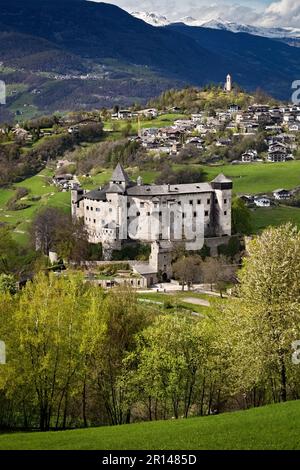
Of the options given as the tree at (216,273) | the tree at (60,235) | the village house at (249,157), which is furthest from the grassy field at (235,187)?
the tree at (216,273)

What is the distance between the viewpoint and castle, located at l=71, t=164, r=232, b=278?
257 feet

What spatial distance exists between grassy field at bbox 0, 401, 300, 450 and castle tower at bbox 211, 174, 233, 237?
5560cm

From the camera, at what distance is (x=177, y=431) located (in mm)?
24156

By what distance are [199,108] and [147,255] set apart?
87.3 m

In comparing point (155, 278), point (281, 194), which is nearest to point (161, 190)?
point (155, 278)

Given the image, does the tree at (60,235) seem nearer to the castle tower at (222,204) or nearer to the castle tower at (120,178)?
the castle tower at (120,178)

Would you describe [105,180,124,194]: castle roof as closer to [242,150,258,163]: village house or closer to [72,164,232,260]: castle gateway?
[72,164,232,260]: castle gateway

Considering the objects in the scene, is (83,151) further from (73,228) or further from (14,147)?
(73,228)

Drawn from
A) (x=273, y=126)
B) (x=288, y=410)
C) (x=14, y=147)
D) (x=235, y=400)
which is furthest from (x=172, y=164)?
(x=288, y=410)

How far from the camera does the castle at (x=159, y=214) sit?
257 ft

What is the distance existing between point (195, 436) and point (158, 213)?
5531 cm

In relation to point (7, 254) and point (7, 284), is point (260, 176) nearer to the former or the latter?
point (7, 254)

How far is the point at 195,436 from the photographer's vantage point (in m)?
23.3

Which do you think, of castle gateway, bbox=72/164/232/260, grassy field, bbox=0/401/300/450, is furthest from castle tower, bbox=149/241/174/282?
grassy field, bbox=0/401/300/450
